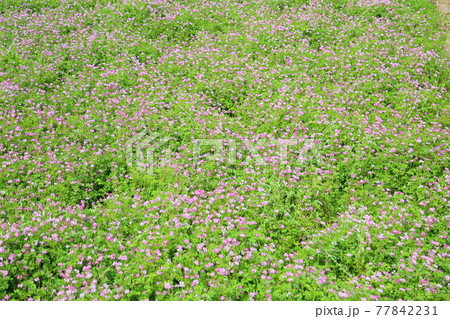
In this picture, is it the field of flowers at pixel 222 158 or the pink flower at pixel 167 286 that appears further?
the field of flowers at pixel 222 158

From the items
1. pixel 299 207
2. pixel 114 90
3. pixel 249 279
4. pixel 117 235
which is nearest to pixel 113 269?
pixel 117 235

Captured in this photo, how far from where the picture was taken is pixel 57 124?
8211 millimetres

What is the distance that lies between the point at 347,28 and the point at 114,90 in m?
9.26

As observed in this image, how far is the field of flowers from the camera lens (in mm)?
5082

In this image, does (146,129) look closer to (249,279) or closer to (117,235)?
(117,235)

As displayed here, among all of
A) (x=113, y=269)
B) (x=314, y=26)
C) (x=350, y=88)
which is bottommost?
(x=113, y=269)

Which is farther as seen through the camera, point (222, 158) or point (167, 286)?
point (222, 158)

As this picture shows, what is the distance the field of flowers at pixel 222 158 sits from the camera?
508 centimetres

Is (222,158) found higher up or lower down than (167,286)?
higher up

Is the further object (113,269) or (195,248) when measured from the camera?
(195,248)

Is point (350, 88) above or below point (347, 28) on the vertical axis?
below

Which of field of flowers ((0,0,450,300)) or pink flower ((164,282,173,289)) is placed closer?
pink flower ((164,282,173,289))

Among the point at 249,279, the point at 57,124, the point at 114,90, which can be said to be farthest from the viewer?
the point at 114,90

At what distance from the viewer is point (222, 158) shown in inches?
293
